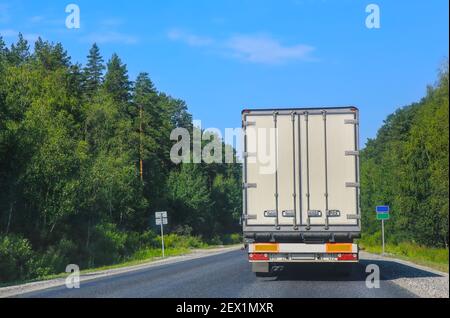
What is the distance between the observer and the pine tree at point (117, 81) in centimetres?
8150

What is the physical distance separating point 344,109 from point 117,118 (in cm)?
5415

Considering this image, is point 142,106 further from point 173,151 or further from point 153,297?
point 153,297

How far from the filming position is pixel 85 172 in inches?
1666

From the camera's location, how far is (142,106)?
7869 centimetres

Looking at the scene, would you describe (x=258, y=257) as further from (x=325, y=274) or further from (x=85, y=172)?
(x=85, y=172)

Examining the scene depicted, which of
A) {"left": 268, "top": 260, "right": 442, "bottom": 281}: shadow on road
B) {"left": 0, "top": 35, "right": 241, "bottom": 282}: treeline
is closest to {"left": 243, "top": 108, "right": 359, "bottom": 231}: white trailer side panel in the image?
{"left": 268, "top": 260, "right": 442, "bottom": 281}: shadow on road

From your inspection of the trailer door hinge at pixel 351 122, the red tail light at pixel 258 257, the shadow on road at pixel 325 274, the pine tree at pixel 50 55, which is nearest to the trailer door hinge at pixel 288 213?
the red tail light at pixel 258 257

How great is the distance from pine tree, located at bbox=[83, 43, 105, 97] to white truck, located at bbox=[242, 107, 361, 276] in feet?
228

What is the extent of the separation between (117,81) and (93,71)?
4.20m

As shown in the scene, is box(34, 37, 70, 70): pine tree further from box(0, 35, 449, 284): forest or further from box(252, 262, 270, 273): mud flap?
box(252, 262, 270, 273): mud flap

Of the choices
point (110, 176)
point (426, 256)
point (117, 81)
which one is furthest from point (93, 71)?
point (426, 256)

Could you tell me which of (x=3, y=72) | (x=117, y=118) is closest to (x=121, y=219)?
(x=117, y=118)

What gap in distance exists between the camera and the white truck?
587 inches
